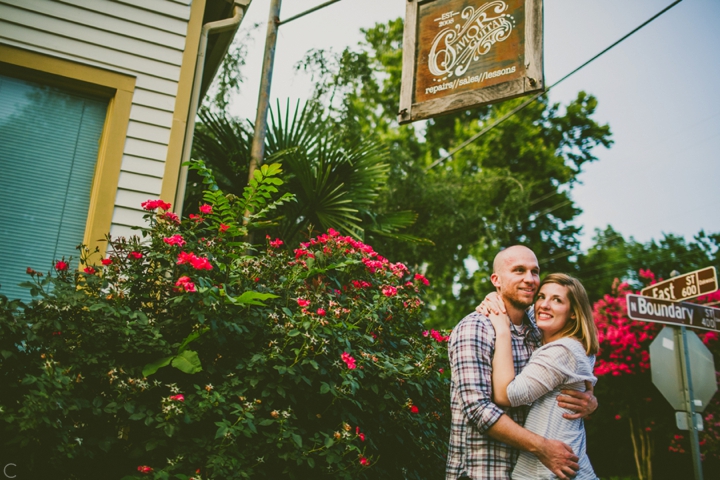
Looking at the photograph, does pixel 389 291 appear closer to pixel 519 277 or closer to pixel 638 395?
pixel 519 277

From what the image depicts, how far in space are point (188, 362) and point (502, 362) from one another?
1455 mm

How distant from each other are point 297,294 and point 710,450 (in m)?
8.45

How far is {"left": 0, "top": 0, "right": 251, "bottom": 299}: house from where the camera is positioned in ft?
13.4

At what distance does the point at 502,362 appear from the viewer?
2336mm

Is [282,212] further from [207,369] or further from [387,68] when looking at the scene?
[387,68]

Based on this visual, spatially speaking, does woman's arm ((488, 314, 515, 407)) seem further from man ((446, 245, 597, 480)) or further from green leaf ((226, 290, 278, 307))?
green leaf ((226, 290, 278, 307))

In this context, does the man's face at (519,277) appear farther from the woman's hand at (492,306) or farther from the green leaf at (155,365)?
the green leaf at (155,365)

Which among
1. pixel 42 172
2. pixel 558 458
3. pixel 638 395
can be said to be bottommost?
pixel 558 458

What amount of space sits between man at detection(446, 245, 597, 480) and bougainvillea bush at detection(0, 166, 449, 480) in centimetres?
57

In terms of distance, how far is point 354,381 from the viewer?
2750mm

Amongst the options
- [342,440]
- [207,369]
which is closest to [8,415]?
[207,369]

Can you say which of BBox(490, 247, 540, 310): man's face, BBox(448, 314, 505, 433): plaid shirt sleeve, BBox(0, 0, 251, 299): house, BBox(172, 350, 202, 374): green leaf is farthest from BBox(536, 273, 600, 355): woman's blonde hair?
BBox(0, 0, 251, 299): house

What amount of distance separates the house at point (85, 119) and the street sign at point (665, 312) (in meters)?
4.74

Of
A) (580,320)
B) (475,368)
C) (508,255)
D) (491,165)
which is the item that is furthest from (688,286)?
(491,165)
